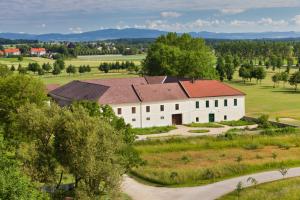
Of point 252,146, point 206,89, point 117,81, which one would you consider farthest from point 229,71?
point 252,146

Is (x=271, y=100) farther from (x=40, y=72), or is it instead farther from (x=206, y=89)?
(x=40, y=72)

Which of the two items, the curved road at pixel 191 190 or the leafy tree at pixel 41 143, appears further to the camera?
the curved road at pixel 191 190

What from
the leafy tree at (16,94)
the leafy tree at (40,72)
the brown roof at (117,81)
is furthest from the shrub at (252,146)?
the leafy tree at (40,72)

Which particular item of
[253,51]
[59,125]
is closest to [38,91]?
[59,125]

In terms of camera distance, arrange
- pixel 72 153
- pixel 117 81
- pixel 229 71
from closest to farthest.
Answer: pixel 72 153
pixel 117 81
pixel 229 71

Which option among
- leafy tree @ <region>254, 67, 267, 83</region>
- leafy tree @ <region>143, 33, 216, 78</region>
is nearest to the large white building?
leafy tree @ <region>143, 33, 216, 78</region>

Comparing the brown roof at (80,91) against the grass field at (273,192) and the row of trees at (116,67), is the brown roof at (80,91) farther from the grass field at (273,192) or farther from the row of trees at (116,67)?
the row of trees at (116,67)
